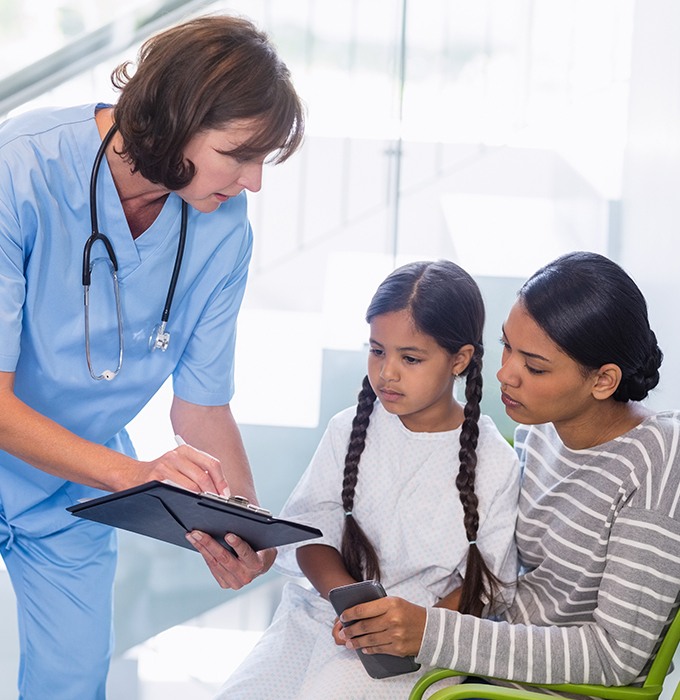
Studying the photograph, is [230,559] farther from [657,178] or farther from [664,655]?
[657,178]

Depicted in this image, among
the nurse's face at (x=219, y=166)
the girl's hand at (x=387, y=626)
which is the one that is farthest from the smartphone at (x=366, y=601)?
the nurse's face at (x=219, y=166)

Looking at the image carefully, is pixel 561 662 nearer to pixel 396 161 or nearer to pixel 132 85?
pixel 132 85

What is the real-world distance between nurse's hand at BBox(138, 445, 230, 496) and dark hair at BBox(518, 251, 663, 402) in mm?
536

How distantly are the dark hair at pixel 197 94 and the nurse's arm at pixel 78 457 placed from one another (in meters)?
0.35

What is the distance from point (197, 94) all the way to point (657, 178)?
1071 mm

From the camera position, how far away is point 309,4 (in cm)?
221

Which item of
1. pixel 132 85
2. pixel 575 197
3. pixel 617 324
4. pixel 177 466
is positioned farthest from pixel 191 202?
pixel 575 197

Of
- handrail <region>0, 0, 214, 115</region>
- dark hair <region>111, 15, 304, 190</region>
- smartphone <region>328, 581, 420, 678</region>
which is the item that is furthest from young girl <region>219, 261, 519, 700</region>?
handrail <region>0, 0, 214, 115</region>

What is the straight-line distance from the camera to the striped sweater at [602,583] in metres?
1.38

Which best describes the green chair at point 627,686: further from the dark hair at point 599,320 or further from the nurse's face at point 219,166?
the nurse's face at point 219,166

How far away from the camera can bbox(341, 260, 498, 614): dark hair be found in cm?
164

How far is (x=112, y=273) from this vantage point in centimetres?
145

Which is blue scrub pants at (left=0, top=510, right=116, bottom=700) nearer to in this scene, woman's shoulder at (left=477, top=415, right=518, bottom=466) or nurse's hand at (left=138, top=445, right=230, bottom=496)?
nurse's hand at (left=138, top=445, right=230, bottom=496)

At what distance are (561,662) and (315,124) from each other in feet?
4.26
